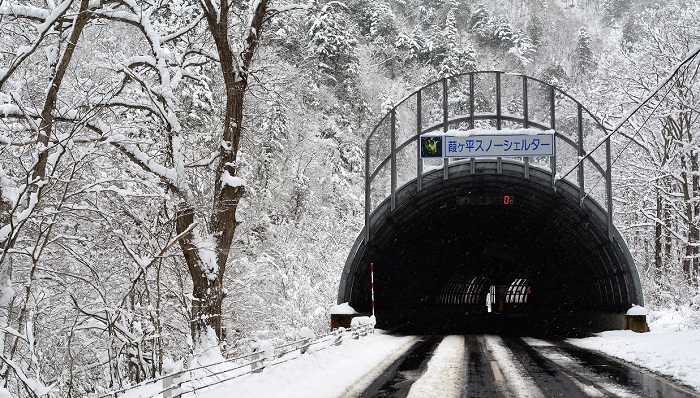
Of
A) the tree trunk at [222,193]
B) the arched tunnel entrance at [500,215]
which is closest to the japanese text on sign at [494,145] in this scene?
the arched tunnel entrance at [500,215]

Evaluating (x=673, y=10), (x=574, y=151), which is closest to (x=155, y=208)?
(x=574, y=151)

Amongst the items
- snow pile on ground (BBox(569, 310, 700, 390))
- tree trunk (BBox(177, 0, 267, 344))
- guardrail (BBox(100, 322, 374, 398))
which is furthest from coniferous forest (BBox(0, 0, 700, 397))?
snow pile on ground (BBox(569, 310, 700, 390))

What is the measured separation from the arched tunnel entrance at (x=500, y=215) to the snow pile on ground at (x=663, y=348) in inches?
76.2

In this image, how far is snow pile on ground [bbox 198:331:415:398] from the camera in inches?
352

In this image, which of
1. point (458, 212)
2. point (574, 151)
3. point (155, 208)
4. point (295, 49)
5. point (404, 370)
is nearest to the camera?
point (404, 370)

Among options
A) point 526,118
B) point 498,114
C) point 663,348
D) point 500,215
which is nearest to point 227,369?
point 663,348

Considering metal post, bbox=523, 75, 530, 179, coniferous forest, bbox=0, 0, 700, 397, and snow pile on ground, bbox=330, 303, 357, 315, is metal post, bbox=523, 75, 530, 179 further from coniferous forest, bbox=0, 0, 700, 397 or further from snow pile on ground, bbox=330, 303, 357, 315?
snow pile on ground, bbox=330, 303, 357, 315

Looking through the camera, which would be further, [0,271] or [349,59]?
[349,59]

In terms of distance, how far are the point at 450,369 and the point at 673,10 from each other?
74.8ft

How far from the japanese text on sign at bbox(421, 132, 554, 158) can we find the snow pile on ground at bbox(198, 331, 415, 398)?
8.72 metres

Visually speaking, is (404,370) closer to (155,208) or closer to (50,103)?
(155,208)

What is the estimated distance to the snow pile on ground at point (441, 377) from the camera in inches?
361

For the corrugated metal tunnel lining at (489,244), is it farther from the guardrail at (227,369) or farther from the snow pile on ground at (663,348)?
the guardrail at (227,369)

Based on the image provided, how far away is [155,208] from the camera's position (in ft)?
47.2
